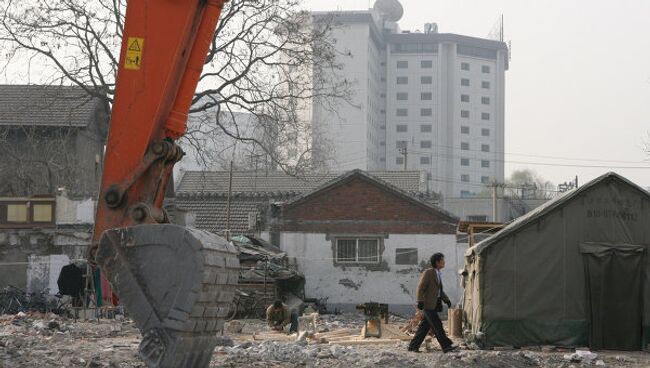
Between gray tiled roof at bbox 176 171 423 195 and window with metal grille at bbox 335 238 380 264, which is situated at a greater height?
gray tiled roof at bbox 176 171 423 195

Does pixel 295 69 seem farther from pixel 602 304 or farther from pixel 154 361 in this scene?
pixel 154 361

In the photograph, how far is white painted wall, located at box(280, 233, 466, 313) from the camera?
119ft

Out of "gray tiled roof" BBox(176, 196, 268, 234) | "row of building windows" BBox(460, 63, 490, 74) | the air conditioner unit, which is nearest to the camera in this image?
the air conditioner unit

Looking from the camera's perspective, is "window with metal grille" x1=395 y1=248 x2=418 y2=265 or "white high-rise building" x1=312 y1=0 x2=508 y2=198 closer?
"window with metal grille" x1=395 y1=248 x2=418 y2=265

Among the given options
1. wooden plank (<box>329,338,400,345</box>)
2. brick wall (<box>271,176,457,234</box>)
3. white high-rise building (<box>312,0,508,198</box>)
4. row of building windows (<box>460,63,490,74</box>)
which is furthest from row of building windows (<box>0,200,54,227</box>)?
row of building windows (<box>460,63,490,74</box>)

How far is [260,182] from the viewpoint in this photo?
48.2m

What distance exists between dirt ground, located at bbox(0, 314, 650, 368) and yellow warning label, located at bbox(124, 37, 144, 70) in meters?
4.30

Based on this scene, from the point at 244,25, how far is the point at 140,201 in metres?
23.8

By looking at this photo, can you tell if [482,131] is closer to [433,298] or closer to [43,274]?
[43,274]

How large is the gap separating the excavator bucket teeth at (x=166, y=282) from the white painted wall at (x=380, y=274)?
2723 cm

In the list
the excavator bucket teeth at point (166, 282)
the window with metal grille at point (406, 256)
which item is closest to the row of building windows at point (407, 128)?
the window with metal grille at point (406, 256)

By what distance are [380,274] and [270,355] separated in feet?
70.3

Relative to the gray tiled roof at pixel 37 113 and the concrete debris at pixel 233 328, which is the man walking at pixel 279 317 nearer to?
the concrete debris at pixel 233 328

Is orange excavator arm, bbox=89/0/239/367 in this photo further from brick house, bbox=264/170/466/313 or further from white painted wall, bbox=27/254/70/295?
brick house, bbox=264/170/466/313
